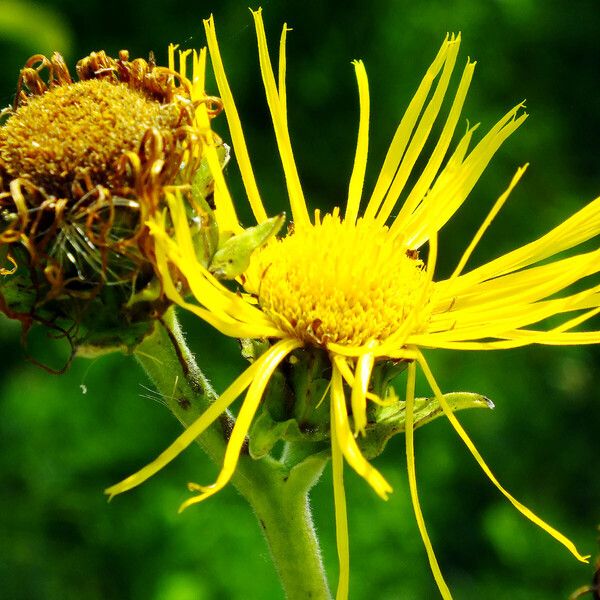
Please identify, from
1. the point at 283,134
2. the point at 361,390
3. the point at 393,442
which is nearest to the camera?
the point at 361,390

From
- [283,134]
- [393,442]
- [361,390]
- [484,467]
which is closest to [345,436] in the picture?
[361,390]

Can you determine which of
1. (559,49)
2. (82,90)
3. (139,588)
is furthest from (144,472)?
(559,49)

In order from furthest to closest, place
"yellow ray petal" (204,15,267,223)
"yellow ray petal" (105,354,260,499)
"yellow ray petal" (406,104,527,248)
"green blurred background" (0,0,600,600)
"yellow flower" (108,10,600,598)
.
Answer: "green blurred background" (0,0,600,600) < "yellow ray petal" (406,104,527,248) < "yellow ray petal" (204,15,267,223) < "yellow flower" (108,10,600,598) < "yellow ray petal" (105,354,260,499)

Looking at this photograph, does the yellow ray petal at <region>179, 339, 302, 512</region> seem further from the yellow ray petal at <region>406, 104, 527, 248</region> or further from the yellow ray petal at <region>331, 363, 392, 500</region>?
the yellow ray petal at <region>406, 104, 527, 248</region>

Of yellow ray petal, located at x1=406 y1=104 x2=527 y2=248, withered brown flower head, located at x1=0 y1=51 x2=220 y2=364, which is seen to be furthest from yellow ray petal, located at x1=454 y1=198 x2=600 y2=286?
withered brown flower head, located at x1=0 y1=51 x2=220 y2=364

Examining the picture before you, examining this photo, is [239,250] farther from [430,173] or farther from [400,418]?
[430,173]

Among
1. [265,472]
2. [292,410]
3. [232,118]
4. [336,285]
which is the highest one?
[232,118]
